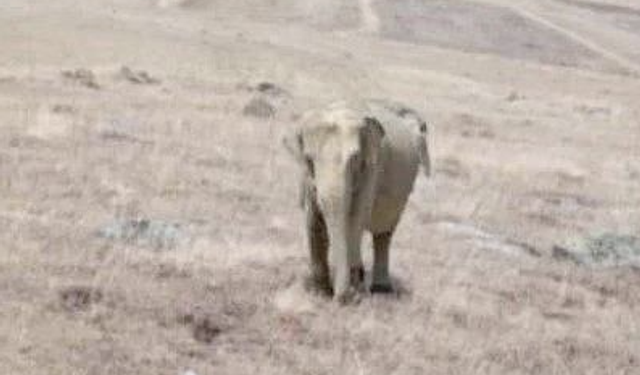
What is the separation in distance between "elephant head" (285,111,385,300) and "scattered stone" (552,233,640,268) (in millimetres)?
5541

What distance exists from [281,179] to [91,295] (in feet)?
38.0

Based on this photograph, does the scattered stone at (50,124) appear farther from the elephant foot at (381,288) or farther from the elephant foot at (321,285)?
the elephant foot at (321,285)

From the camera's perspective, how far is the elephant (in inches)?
598

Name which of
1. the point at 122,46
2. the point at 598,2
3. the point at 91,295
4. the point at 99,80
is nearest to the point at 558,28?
the point at 598,2

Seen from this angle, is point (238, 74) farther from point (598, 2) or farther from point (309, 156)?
point (598, 2)

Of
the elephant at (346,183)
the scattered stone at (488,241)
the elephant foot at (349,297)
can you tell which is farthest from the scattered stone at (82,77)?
the elephant foot at (349,297)

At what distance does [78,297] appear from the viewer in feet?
47.7

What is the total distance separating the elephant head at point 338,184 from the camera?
15.2 meters

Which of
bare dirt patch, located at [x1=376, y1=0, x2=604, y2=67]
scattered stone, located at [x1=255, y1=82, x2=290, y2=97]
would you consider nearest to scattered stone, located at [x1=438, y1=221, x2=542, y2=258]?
scattered stone, located at [x1=255, y1=82, x2=290, y2=97]

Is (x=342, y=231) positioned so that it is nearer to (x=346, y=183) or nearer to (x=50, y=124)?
(x=346, y=183)

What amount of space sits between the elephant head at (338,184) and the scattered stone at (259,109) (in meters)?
20.6

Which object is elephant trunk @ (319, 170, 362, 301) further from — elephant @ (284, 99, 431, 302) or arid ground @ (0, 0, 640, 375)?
arid ground @ (0, 0, 640, 375)

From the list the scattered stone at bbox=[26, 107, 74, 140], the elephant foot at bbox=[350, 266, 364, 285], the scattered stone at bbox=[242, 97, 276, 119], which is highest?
the elephant foot at bbox=[350, 266, 364, 285]

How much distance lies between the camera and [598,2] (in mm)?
118250
